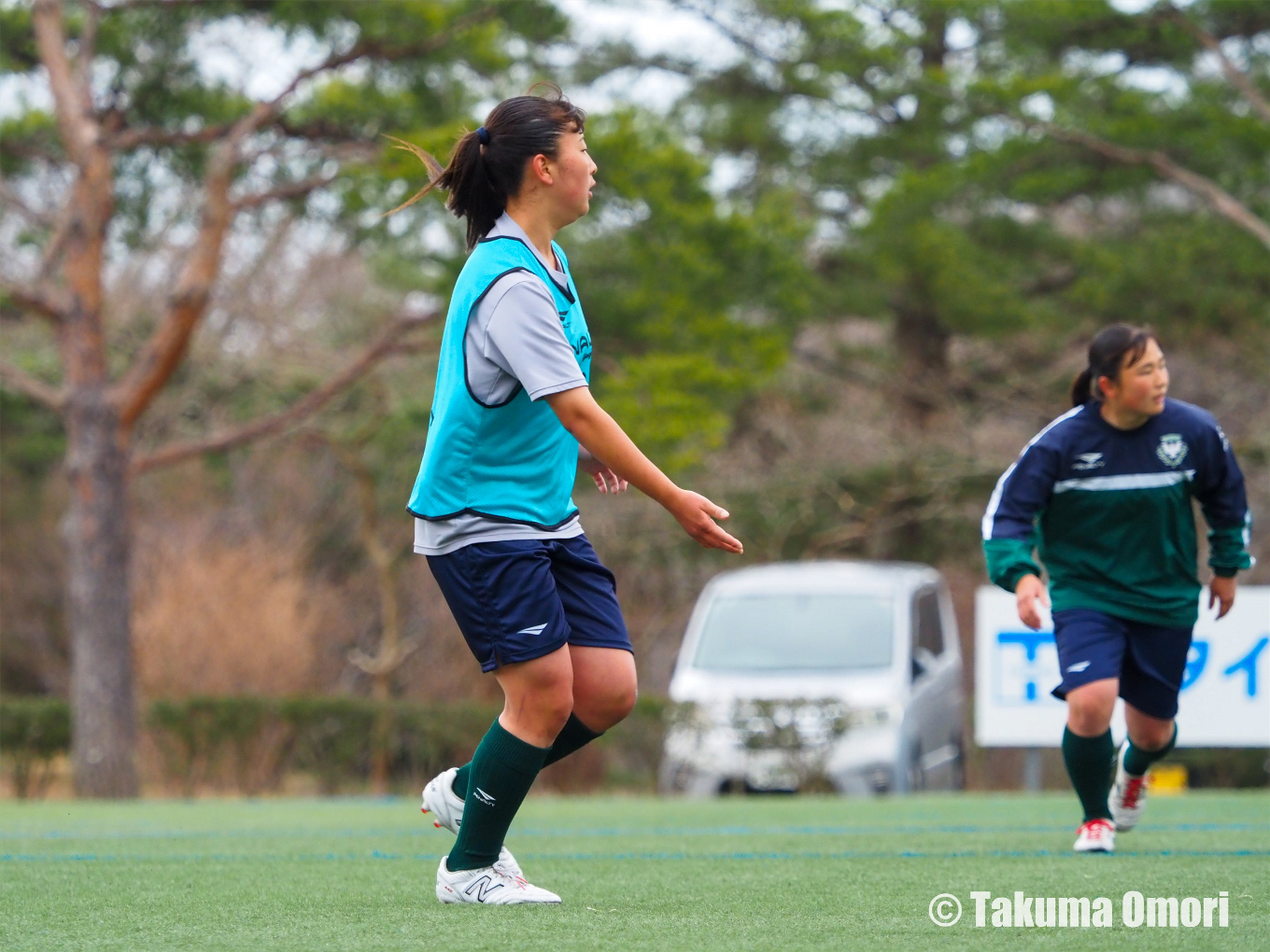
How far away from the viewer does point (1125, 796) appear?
219 inches

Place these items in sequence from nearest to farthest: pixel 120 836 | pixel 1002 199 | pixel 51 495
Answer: pixel 120 836, pixel 1002 199, pixel 51 495

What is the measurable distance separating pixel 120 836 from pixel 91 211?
8.64 metres

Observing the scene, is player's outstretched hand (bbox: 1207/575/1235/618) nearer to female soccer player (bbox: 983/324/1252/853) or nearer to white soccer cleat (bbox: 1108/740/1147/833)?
female soccer player (bbox: 983/324/1252/853)

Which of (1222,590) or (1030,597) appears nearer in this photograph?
(1030,597)

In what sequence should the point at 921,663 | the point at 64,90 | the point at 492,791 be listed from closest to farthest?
the point at 492,791 < the point at 921,663 < the point at 64,90

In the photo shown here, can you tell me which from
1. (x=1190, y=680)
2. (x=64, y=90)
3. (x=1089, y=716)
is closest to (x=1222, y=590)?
(x=1089, y=716)

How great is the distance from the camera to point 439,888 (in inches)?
150

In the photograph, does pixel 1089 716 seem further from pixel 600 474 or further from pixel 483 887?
pixel 483 887

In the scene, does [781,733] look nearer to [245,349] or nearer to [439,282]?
[439,282]

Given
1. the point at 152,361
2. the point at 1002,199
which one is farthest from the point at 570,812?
the point at 1002,199

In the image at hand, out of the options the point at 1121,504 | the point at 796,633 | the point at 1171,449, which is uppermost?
the point at 1171,449

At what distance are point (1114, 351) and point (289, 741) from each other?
973 centimetres

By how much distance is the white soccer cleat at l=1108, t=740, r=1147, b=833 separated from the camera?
217 inches

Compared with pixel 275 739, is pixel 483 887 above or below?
above
